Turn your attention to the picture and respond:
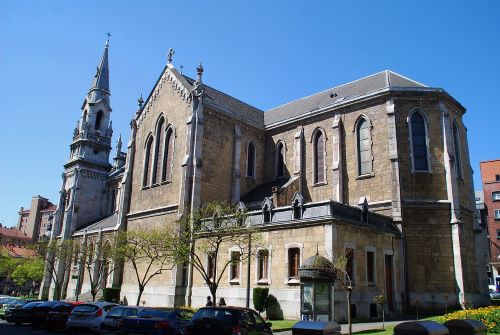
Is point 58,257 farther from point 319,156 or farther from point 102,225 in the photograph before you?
point 319,156

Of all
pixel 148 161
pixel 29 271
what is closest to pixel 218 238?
pixel 148 161

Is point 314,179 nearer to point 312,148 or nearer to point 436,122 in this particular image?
point 312,148

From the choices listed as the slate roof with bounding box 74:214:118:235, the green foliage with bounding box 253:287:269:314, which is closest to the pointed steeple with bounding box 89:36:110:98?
the slate roof with bounding box 74:214:118:235

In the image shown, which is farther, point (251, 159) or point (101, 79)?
point (101, 79)

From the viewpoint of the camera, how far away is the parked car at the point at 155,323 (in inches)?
530

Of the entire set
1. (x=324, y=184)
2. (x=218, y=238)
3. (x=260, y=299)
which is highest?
(x=324, y=184)

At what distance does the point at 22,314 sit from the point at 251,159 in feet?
69.9

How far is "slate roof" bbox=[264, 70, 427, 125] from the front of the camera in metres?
33.0

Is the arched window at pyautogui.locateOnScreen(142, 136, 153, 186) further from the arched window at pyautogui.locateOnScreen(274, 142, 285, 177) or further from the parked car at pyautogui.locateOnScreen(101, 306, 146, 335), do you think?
the parked car at pyautogui.locateOnScreen(101, 306, 146, 335)

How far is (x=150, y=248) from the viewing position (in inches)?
1143

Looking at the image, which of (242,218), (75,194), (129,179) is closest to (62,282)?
(75,194)

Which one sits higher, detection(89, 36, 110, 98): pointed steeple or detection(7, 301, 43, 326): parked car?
detection(89, 36, 110, 98): pointed steeple

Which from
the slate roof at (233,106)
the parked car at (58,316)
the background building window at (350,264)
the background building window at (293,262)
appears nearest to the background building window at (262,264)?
the background building window at (293,262)

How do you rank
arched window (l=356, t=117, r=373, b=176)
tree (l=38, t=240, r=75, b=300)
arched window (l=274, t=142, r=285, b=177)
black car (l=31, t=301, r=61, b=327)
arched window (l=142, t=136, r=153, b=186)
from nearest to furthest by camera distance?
black car (l=31, t=301, r=61, b=327), arched window (l=356, t=117, r=373, b=176), arched window (l=274, t=142, r=285, b=177), arched window (l=142, t=136, r=153, b=186), tree (l=38, t=240, r=75, b=300)
